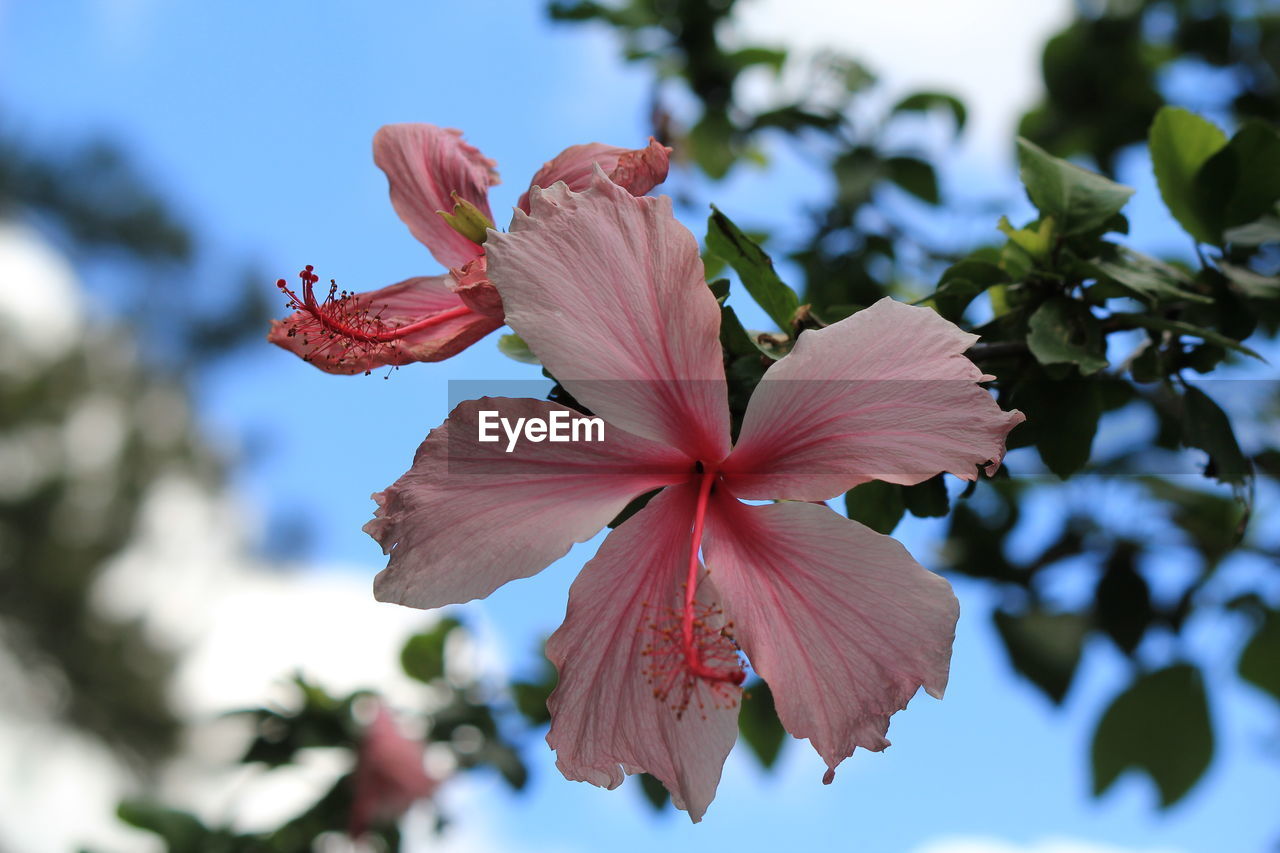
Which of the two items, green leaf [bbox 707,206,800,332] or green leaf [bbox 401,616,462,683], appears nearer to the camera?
green leaf [bbox 707,206,800,332]

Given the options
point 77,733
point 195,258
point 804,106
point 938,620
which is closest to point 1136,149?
point 804,106

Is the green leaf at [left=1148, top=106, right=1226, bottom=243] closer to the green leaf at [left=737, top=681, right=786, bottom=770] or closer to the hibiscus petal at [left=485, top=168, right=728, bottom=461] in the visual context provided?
the hibiscus petal at [left=485, top=168, right=728, bottom=461]

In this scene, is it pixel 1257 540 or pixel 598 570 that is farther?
pixel 1257 540

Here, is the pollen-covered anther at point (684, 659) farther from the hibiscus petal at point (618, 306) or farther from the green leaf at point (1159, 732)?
the green leaf at point (1159, 732)

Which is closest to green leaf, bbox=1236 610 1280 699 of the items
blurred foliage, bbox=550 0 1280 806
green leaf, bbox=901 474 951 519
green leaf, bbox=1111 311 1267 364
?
blurred foliage, bbox=550 0 1280 806

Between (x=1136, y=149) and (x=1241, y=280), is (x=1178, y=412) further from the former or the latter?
(x=1136, y=149)

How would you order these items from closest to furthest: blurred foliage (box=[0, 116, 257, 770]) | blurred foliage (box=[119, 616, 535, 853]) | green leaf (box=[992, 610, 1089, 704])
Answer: blurred foliage (box=[119, 616, 535, 853]) < green leaf (box=[992, 610, 1089, 704]) < blurred foliage (box=[0, 116, 257, 770])
